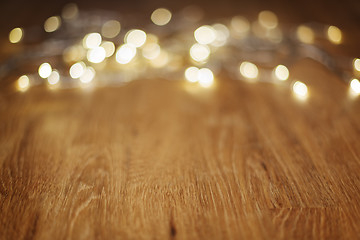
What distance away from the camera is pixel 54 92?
977 millimetres

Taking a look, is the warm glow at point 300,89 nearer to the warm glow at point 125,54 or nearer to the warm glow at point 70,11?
the warm glow at point 125,54

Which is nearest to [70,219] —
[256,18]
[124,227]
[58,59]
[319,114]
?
[124,227]

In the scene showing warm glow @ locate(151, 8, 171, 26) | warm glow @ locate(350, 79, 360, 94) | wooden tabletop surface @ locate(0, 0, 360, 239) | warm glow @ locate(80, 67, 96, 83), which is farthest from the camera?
warm glow @ locate(151, 8, 171, 26)

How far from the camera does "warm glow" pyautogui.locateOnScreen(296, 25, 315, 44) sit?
3.87 feet

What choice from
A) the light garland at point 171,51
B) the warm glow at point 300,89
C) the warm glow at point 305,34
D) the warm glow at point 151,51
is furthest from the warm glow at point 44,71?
the warm glow at point 305,34

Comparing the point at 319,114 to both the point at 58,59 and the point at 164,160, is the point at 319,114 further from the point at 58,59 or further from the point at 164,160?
the point at 58,59

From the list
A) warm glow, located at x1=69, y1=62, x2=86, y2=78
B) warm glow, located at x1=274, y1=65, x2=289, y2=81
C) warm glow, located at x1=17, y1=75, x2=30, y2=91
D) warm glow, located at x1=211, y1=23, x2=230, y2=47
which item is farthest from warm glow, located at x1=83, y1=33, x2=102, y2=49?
warm glow, located at x1=274, y1=65, x2=289, y2=81

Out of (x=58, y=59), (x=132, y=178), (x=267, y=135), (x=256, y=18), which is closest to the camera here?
(x=132, y=178)

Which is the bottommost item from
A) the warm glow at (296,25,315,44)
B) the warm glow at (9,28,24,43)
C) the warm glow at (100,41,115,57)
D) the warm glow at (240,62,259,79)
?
the warm glow at (9,28,24,43)

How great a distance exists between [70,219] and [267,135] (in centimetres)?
43

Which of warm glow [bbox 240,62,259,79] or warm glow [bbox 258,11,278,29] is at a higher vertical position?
warm glow [bbox 258,11,278,29]

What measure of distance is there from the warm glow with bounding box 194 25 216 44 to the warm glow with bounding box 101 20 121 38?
278 mm

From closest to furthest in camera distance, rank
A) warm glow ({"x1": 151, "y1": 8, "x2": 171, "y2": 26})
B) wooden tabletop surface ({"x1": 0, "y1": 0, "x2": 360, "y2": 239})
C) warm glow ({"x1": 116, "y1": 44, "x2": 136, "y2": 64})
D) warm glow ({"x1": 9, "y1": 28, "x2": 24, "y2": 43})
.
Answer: wooden tabletop surface ({"x1": 0, "y1": 0, "x2": 360, "y2": 239}) → warm glow ({"x1": 116, "y1": 44, "x2": 136, "y2": 64}) → warm glow ({"x1": 9, "y1": 28, "x2": 24, "y2": 43}) → warm glow ({"x1": 151, "y1": 8, "x2": 171, "y2": 26})

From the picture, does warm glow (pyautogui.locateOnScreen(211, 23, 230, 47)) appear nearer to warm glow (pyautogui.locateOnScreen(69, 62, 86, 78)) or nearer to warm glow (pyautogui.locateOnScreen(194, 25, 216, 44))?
warm glow (pyautogui.locateOnScreen(194, 25, 216, 44))
